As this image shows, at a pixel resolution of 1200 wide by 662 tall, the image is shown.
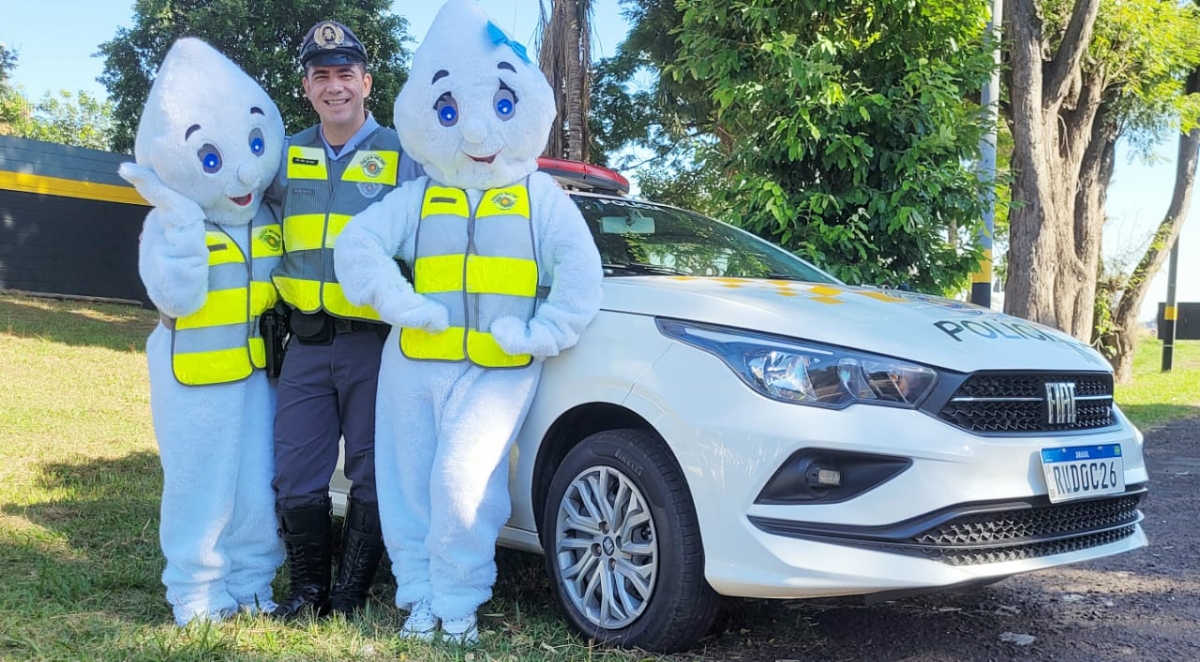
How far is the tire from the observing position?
2.89m

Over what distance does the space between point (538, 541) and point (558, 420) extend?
1.45 ft

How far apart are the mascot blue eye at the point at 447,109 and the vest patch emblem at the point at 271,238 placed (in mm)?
764

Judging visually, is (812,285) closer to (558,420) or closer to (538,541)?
(558,420)

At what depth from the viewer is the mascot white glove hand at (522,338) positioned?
3080mm

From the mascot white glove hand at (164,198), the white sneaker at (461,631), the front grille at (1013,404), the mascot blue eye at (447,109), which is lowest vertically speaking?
the white sneaker at (461,631)

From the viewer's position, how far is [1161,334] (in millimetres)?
16719

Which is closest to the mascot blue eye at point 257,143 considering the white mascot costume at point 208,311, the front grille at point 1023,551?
A: the white mascot costume at point 208,311

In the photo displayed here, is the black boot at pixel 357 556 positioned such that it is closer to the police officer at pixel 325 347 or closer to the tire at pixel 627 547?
the police officer at pixel 325 347

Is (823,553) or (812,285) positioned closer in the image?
(823,553)

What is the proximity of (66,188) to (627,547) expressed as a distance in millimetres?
15518

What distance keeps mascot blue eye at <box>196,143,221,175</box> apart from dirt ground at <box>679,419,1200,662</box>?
2.19 metres

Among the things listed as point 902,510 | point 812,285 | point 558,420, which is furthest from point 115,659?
point 812,285

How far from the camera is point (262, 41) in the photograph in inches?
773

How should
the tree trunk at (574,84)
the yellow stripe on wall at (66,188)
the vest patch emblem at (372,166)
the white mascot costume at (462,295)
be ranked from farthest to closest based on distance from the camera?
the yellow stripe on wall at (66,188) → the tree trunk at (574,84) → the vest patch emblem at (372,166) → the white mascot costume at (462,295)
